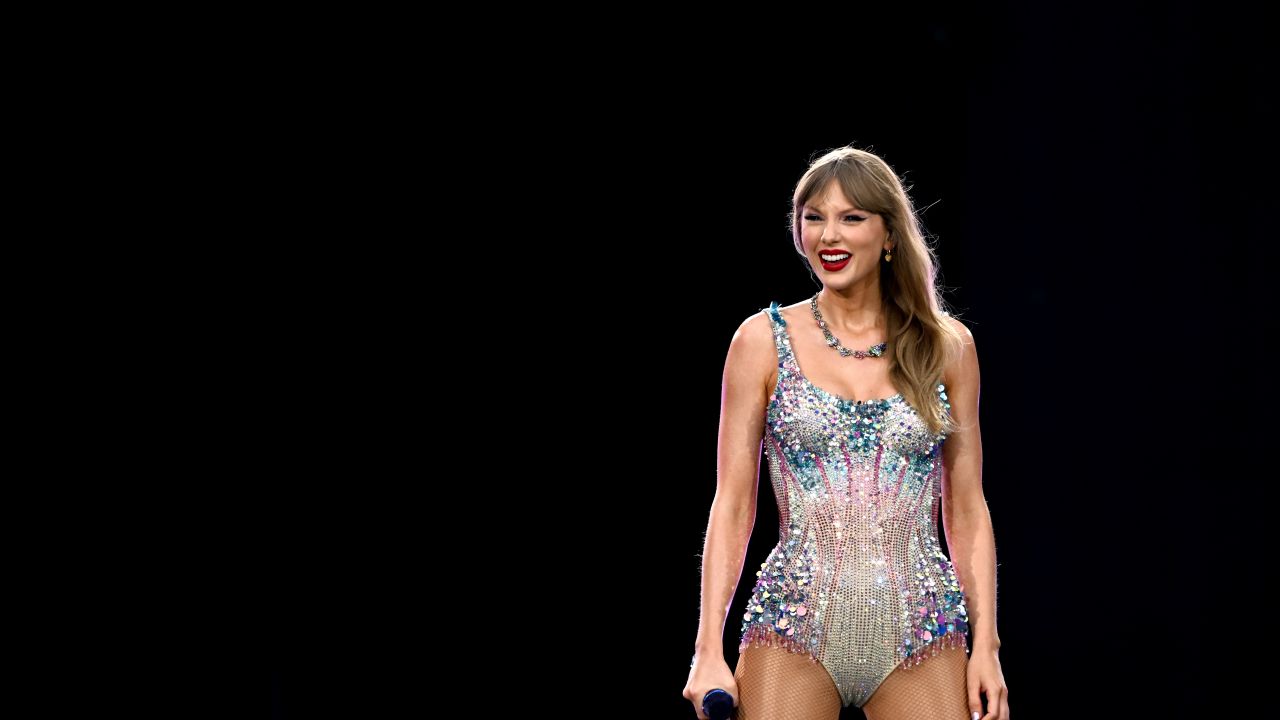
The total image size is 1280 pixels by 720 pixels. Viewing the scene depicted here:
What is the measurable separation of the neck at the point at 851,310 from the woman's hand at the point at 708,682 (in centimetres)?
→ 55

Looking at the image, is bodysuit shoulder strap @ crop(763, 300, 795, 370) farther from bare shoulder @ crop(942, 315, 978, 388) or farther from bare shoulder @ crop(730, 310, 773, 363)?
bare shoulder @ crop(942, 315, 978, 388)

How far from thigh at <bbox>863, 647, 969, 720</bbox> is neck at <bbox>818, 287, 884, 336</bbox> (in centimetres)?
51

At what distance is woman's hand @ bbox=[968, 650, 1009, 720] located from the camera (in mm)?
2045

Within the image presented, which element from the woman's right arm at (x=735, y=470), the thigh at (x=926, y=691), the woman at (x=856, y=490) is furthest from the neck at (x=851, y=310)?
the thigh at (x=926, y=691)

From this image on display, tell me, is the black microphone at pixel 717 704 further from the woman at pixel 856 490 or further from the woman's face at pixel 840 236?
the woman's face at pixel 840 236

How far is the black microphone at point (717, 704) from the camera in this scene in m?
1.97

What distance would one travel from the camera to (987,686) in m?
2.05

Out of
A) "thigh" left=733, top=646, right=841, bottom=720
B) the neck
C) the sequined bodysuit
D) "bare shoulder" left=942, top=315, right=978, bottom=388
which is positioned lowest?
"thigh" left=733, top=646, right=841, bottom=720

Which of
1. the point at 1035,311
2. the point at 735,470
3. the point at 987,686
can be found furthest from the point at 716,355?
the point at 987,686

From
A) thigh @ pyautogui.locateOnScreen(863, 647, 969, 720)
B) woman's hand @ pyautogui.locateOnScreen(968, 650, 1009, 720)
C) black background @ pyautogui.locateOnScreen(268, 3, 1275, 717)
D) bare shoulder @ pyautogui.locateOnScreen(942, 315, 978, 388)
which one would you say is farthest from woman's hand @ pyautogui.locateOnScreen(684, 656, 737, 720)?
black background @ pyautogui.locateOnScreen(268, 3, 1275, 717)

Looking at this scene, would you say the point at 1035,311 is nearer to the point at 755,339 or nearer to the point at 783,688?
the point at 755,339

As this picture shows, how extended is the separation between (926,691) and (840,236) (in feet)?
2.23

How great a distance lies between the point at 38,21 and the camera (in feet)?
9.96

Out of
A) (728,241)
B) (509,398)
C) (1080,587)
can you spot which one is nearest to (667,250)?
(728,241)
